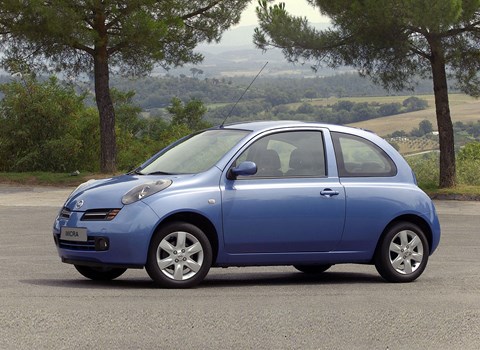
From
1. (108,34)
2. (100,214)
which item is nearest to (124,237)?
(100,214)

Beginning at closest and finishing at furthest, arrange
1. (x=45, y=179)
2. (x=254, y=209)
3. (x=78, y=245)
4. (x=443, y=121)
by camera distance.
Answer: (x=78, y=245) < (x=254, y=209) < (x=45, y=179) < (x=443, y=121)

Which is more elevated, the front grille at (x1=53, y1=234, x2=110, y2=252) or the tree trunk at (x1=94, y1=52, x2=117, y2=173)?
the tree trunk at (x1=94, y1=52, x2=117, y2=173)

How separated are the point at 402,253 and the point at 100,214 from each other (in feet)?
10.0

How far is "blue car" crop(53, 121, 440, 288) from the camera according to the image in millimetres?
11023

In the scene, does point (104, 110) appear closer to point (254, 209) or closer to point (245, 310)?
point (254, 209)

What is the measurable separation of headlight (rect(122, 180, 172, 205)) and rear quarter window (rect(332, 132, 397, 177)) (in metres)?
1.88

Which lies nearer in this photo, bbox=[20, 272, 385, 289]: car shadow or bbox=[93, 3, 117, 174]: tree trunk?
bbox=[20, 272, 385, 289]: car shadow

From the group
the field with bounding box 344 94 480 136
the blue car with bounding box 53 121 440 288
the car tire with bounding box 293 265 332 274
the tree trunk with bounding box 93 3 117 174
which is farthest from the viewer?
the field with bounding box 344 94 480 136

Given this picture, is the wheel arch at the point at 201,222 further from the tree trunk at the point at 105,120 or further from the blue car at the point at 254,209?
the tree trunk at the point at 105,120

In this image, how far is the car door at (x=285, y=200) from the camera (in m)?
11.4

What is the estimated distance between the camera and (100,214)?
11.1 meters

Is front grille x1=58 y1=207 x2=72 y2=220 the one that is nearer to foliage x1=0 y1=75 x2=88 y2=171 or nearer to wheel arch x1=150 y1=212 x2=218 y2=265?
wheel arch x1=150 y1=212 x2=218 y2=265

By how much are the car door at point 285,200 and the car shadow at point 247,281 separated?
0.53 metres

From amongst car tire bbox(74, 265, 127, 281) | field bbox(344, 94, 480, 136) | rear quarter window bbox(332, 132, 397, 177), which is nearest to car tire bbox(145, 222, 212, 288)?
car tire bbox(74, 265, 127, 281)
